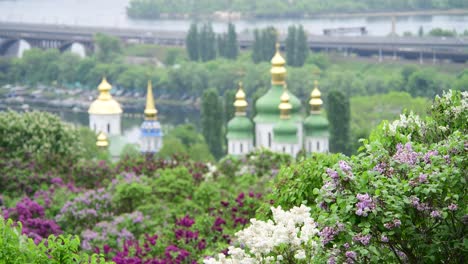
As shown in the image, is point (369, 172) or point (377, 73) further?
point (377, 73)

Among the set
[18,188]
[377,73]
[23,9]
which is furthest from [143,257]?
[23,9]

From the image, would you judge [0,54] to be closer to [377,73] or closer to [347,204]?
[377,73]

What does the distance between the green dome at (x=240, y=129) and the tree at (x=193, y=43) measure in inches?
1124

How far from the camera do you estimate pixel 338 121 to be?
98.4 ft

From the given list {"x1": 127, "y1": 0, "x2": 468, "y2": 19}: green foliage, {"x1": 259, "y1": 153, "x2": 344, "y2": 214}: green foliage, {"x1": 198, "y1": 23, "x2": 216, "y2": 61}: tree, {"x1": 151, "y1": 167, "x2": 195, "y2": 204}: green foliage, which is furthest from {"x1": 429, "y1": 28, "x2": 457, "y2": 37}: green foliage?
{"x1": 259, "y1": 153, "x2": 344, "y2": 214}: green foliage

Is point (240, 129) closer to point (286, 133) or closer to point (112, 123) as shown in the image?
point (286, 133)

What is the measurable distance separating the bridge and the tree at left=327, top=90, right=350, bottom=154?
25.9 feet

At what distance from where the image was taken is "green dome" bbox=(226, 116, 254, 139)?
2491cm

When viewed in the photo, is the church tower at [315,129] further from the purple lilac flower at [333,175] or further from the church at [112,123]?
the purple lilac flower at [333,175]

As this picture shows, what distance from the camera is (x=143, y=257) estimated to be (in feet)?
30.4

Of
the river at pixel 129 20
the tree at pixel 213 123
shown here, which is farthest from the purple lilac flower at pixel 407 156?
the river at pixel 129 20

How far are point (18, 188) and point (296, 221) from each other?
7063mm

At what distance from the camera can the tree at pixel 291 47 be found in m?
50.6

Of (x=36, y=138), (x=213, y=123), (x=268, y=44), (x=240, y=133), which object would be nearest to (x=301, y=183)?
(x=36, y=138)
